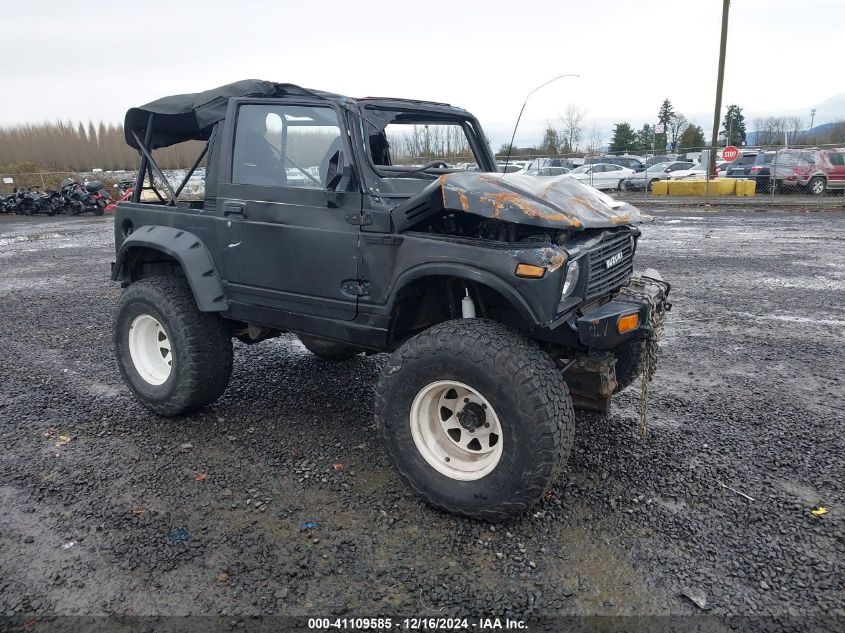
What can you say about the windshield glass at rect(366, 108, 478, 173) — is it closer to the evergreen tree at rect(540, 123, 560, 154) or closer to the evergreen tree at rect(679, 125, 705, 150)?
the evergreen tree at rect(540, 123, 560, 154)

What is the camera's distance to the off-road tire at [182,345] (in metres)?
4.18

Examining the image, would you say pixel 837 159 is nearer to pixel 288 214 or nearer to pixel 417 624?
pixel 288 214

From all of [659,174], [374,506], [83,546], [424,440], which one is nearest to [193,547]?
[83,546]

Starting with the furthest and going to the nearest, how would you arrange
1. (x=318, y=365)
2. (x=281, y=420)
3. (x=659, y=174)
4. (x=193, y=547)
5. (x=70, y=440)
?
(x=659, y=174) → (x=318, y=365) → (x=281, y=420) → (x=70, y=440) → (x=193, y=547)

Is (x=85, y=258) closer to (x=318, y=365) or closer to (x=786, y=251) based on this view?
(x=318, y=365)

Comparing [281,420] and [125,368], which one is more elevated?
[125,368]

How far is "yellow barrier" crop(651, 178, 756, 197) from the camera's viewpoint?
21.6 metres

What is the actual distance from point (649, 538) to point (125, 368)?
3.68 meters

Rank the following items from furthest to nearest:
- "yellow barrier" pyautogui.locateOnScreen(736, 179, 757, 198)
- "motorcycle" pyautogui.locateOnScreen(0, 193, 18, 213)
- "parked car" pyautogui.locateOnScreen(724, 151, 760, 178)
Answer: "motorcycle" pyautogui.locateOnScreen(0, 193, 18, 213) → "parked car" pyautogui.locateOnScreen(724, 151, 760, 178) → "yellow barrier" pyautogui.locateOnScreen(736, 179, 757, 198)

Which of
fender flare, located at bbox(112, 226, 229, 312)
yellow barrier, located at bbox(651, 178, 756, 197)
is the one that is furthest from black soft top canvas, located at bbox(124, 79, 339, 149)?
yellow barrier, located at bbox(651, 178, 756, 197)

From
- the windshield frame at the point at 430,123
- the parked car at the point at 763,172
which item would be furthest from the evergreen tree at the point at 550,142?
the windshield frame at the point at 430,123

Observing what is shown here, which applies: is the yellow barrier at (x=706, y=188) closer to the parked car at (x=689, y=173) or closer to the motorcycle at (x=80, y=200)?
the parked car at (x=689, y=173)

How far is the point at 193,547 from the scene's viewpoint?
3.01m

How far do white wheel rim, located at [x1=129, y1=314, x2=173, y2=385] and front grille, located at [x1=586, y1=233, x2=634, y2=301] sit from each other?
2993 millimetres
